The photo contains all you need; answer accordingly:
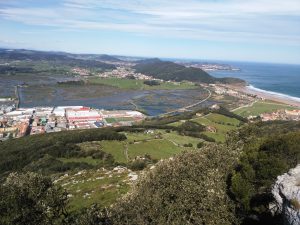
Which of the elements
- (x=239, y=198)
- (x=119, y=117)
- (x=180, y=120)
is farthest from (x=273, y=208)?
(x=119, y=117)

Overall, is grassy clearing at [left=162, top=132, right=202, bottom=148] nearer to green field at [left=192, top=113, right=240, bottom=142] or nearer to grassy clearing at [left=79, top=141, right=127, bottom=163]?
green field at [left=192, top=113, right=240, bottom=142]

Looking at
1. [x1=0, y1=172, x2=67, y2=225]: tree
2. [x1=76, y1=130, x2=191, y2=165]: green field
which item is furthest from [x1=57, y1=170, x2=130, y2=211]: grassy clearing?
[x1=76, y1=130, x2=191, y2=165]: green field

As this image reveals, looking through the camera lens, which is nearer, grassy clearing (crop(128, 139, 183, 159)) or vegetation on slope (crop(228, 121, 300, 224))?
vegetation on slope (crop(228, 121, 300, 224))

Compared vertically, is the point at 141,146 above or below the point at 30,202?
below

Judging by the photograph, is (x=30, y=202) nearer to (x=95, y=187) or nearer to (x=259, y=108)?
(x=95, y=187)

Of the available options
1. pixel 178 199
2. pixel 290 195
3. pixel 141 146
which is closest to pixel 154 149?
pixel 141 146

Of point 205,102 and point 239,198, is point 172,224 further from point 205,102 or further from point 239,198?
point 205,102
